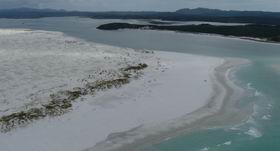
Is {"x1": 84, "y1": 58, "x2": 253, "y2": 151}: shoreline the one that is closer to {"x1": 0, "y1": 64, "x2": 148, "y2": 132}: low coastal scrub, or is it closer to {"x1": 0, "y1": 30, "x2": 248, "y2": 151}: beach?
{"x1": 0, "y1": 30, "x2": 248, "y2": 151}: beach

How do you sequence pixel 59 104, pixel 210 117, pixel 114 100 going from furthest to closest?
pixel 114 100, pixel 59 104, pixel 210 117

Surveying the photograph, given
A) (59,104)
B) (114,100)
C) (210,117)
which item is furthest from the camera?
(114,100)

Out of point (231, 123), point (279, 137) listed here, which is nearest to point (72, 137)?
point (231, 123)

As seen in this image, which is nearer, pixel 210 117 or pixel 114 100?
pixel 210 117

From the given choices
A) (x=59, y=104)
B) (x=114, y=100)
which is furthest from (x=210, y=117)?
(x=59, y=104)

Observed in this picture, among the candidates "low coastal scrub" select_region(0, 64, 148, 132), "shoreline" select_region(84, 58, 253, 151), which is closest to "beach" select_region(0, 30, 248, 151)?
"shoreline" select_region(84, 58, 253, 151)

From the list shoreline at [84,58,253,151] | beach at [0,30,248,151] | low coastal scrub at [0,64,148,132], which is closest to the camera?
shoreline at [84,58,253,151]

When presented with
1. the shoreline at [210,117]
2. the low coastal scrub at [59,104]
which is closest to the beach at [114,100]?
the shoreline at [210,117]

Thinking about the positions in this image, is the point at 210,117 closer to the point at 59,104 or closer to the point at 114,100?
the point at 114,100
